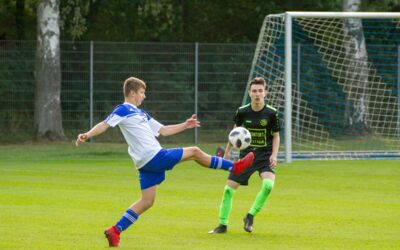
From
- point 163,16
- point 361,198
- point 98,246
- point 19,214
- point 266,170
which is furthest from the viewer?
point 163,16

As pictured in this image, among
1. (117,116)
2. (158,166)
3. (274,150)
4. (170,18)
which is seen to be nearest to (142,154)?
(158,166)

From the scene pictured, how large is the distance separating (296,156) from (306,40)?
7213mm

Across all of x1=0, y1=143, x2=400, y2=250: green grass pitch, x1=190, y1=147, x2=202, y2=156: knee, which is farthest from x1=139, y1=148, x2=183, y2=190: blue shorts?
x1=0, y1=143, x2=400, y2=250: green grass pitch

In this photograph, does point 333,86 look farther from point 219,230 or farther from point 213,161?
point 213,161

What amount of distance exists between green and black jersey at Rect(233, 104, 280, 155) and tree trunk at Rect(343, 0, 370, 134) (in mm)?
13921

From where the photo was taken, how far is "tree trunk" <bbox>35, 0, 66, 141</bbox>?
27.2 meters

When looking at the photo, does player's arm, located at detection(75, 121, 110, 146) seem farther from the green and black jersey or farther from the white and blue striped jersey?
the green and black jersey

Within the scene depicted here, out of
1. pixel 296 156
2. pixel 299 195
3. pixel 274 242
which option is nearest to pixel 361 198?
pixel 299 195

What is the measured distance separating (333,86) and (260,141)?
50.7ft

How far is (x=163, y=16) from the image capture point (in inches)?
1369

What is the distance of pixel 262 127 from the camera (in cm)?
1195

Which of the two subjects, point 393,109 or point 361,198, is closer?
point 361,198

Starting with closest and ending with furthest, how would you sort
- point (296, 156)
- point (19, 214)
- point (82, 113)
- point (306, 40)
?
point (19, 214) → point (296, 156) → point (82, 113) → point (306, 40)

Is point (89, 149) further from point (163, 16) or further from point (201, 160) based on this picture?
point (201, 160)
